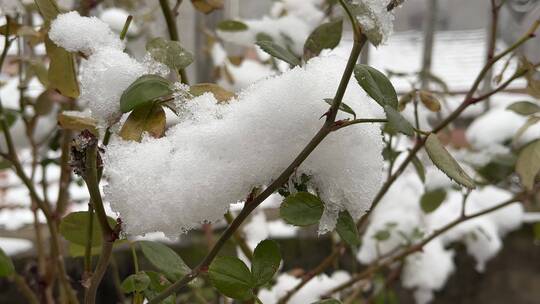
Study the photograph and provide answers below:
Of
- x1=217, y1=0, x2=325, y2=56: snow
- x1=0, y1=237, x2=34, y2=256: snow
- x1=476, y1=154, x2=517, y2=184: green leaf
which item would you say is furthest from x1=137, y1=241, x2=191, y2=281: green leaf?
x1=0, y1=237, x2=34, y2=256: snow

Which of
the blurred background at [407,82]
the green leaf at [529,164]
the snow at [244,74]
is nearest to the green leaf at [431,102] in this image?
the green leaf at [529,164]

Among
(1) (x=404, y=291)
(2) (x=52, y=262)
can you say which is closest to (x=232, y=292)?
(2) (x=52, y=262)

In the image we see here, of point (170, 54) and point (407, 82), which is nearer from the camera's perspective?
point (170, 54)

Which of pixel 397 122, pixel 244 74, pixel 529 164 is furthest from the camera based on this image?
pixel 244 74

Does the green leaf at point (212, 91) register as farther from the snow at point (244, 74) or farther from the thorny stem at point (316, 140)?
the snow at point (244, 74)

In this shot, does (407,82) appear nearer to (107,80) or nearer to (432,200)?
(432,200)

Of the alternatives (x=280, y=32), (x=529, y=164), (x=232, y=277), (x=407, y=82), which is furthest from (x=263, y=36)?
(x=407, y=82)

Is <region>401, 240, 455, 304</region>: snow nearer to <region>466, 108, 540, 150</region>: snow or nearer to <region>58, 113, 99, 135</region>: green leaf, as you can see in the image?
<region>466, 108, 540, 150</region>: snow
